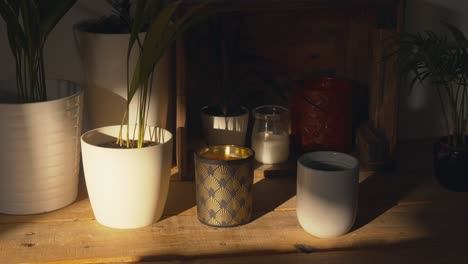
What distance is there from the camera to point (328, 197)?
1016 millimetres

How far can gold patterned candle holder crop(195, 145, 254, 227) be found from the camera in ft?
3.39

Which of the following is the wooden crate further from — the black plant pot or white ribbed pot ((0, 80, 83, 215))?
white ribbed pot ((0, 80, 83, 215))

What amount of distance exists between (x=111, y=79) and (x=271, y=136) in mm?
286

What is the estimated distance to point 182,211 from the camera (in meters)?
1.13

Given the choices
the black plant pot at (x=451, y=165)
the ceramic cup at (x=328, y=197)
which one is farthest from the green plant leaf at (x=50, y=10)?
the black plant pot at (x=451, y=165)

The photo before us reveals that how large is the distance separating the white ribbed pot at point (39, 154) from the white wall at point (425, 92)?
1.98ft

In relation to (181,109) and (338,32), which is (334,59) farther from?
(181,109)

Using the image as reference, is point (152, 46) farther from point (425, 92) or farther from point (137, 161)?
point (425, 92)

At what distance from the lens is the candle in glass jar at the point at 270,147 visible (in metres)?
1.28

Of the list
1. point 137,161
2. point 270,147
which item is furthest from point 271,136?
point 137,161

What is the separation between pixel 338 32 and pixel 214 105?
0.26 metres

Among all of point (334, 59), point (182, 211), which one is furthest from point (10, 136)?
point (334, 59)

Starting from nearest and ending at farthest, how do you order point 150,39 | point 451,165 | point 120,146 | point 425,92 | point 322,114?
1. point 150,39
2. point 120,146
3. point 451,165
4. point 322,114
5. point 425,92

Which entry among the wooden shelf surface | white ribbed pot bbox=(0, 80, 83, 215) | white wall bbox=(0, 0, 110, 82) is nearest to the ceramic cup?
the wooden shelf surface
